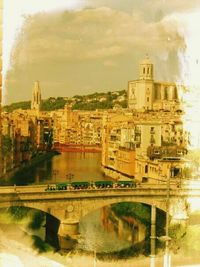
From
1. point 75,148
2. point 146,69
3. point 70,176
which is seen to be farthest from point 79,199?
point 146,69

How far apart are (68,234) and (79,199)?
200 millimetres

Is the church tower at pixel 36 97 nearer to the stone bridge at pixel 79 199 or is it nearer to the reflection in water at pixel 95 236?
the stone bridge at pixel 79 199

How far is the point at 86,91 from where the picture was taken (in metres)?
3.30

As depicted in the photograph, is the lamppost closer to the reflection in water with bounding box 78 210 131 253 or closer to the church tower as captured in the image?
the reflection in water with bounding box 78 210 131 253

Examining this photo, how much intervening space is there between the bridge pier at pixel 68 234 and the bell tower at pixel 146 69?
880mm

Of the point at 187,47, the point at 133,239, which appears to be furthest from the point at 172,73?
the point at 133,239

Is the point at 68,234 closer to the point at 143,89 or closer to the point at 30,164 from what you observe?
the point at 30,164

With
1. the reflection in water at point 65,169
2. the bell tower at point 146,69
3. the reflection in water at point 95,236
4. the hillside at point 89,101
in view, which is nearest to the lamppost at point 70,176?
the reflection in water at point 65,169

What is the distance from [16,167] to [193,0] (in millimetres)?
1363

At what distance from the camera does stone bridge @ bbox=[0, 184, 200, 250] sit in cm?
324

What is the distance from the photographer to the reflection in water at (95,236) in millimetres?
3371

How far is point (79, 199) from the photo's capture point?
11.1ft

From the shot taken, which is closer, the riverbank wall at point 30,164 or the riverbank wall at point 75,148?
the riverbank wall at point 30,164

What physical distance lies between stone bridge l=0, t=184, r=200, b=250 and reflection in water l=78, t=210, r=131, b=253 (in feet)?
0.12
